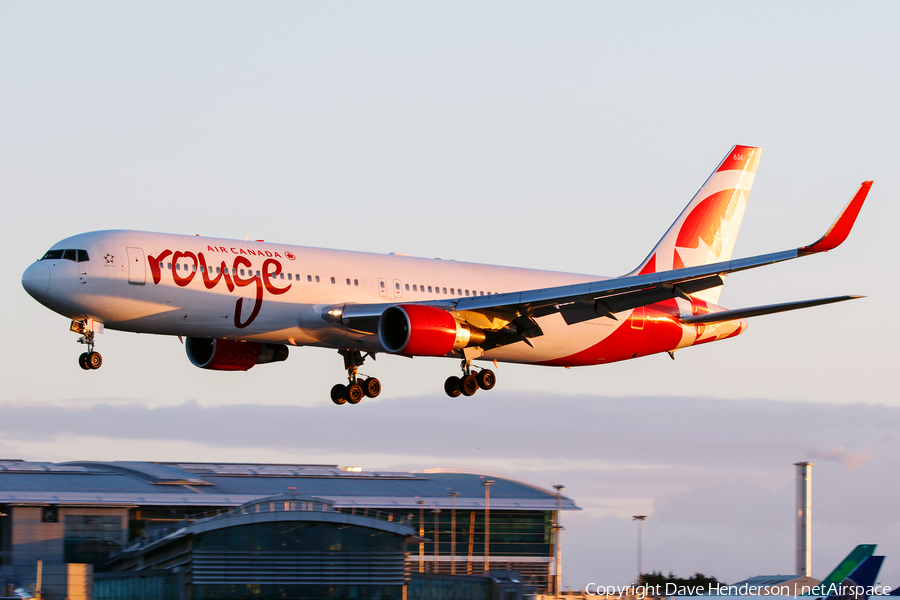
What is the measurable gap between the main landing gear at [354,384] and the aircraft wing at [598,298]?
221 inches

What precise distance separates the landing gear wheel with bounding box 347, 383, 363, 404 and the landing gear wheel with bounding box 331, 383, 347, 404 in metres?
0.19

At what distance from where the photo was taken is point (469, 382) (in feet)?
147

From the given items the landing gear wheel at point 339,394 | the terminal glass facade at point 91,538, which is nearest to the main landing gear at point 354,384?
the landing gear wheel at point 339,394

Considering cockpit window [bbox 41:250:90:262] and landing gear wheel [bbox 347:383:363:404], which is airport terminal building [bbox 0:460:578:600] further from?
cockpit window [bbox 41:250:90:262]

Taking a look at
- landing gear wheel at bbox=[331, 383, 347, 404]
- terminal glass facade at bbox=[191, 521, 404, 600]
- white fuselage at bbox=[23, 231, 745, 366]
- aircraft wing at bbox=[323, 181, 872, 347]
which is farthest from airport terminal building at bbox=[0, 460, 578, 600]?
aircraft wing at bbox=[323, 181, 872, 347]

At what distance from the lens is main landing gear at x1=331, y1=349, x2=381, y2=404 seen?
151 feet

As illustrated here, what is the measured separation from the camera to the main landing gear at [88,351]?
3700cm

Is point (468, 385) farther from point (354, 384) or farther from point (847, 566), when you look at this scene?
point (847, 566)

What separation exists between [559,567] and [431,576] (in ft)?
60.2

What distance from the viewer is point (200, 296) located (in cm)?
3753

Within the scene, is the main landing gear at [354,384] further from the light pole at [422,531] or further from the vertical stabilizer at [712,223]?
the light pole at [422,531]

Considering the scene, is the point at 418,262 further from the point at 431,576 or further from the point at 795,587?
the point at 795,587

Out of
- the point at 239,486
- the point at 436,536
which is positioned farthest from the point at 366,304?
the point at 239,486

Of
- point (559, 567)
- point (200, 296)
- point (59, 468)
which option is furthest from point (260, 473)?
point (200, 296)
